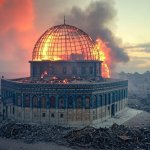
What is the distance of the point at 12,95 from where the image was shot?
50375mm

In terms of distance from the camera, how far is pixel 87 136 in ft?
120

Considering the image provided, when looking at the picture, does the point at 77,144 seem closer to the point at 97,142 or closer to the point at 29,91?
the point at 97,142

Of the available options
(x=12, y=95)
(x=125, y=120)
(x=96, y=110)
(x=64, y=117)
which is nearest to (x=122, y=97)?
(x=125, y=120)

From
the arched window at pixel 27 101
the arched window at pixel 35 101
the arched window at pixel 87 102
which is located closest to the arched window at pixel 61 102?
the arched window at pixel 87 102

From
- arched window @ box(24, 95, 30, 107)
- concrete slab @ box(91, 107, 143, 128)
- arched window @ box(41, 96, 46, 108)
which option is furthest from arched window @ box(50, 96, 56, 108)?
concrete slab @ box(91, 107, 143, 128)

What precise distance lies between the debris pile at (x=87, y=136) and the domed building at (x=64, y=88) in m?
4.42

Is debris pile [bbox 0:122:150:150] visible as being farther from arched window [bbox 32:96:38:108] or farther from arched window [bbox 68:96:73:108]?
arched window [bbox 32:96:38:108]

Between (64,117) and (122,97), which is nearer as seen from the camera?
(64,117)

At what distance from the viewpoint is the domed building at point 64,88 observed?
45844 mm

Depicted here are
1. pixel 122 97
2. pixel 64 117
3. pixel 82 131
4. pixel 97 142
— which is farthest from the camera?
pixel 122 97

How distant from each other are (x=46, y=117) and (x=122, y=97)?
17886 millimetres

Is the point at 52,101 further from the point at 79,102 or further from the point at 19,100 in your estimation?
the point at 19,100

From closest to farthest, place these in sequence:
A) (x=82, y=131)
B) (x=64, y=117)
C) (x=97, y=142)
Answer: (x=97, y=142) < (x=82, y=131) < (x=64, y=117)

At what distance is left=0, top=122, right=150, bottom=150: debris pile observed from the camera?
3516 cm
